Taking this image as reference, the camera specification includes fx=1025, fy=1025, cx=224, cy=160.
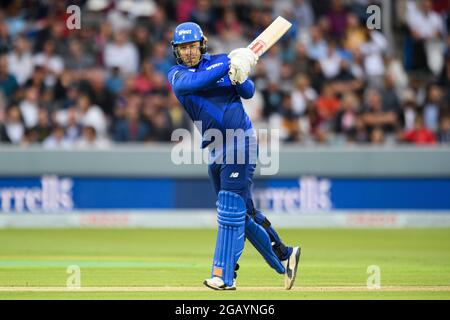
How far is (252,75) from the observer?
18250 mm

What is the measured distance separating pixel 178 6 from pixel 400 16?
14.2ft

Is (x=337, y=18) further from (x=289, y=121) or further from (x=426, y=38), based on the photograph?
(x=289, y=121)

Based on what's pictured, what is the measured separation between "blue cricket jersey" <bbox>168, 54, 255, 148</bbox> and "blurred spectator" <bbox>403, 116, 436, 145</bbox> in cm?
920

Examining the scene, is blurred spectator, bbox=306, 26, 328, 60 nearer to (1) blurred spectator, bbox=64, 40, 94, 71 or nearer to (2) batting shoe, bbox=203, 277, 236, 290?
(1) blurred spectator, bbox=64, 40, 94, 71

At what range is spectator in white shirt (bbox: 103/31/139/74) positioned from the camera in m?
18.5

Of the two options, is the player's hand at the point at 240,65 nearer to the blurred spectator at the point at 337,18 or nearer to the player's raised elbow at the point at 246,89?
the player's raised elbow at the point at 246,89

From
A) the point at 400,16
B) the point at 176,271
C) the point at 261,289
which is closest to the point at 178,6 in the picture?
the point at 400,16

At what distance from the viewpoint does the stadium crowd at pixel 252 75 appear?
17406 mm

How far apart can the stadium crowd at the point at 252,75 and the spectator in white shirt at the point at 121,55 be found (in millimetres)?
18

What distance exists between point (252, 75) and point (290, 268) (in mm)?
9542

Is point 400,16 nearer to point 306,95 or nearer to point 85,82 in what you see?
point 306,95

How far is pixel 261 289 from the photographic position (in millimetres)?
8984

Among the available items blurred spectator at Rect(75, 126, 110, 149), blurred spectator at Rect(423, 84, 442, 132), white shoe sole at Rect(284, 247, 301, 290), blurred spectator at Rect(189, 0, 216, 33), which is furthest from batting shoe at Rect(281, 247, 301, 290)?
blurred spectator at Rect(189, 0, 216, 33)

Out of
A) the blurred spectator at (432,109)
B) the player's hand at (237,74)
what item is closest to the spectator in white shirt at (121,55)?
the blurred spectator at (432,109)
